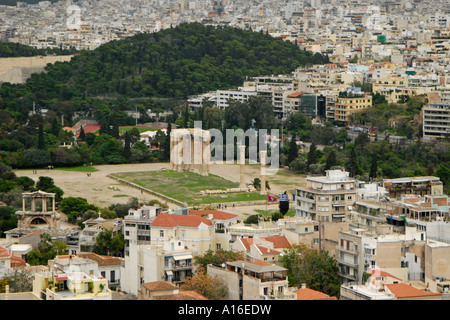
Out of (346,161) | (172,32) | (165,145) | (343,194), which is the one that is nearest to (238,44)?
(172,32)

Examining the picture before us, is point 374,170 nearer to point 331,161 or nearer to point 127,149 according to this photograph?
point 331,161

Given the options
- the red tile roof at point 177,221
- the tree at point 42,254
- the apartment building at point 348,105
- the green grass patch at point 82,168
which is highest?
the apartment building at point 348,105

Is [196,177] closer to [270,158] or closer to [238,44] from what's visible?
[270,158]

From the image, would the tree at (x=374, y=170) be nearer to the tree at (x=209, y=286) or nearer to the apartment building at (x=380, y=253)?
the apartment building at (x=380, y=253)

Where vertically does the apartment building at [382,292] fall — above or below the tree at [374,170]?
above

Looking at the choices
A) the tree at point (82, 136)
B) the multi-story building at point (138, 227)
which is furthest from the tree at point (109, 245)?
the tree at point (82, 136)

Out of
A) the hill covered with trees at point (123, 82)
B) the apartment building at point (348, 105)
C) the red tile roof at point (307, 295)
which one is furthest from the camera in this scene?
the apartment building at point (348, 105)

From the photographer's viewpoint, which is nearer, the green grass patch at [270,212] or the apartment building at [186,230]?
the apartment building at [186,230]
